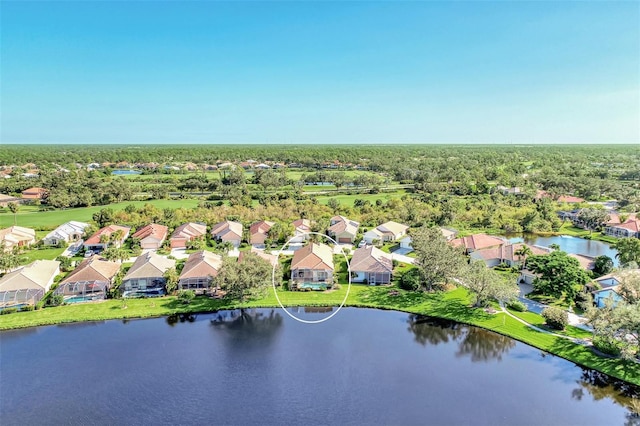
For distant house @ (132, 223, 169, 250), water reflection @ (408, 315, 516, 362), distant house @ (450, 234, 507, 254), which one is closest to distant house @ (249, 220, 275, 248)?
distant house @ (132, 223, 169, 250)

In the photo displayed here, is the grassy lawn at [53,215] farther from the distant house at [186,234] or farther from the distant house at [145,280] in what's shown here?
the distant house at [145,280]

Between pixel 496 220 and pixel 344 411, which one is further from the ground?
pixel 496 220

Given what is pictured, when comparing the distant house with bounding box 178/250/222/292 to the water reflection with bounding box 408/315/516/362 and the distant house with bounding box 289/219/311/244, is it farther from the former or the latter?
the water reflection with bounding box 408/315/516/362

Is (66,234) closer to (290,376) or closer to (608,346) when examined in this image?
(290,376)

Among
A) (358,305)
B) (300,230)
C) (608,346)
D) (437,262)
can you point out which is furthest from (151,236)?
(608,346)

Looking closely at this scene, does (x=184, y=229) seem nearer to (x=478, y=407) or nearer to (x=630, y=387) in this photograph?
(x=478, y=407)

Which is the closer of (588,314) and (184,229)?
(588,314)

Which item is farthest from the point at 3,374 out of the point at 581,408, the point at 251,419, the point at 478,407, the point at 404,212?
the point at 404,212

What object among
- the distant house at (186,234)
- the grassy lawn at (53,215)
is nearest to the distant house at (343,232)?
the distant house at (186,234)
